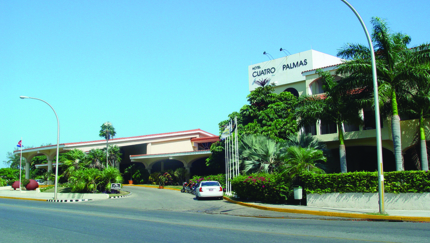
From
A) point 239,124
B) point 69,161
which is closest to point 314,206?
point 239,124

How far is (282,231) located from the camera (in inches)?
378

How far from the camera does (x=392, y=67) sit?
18078 mm

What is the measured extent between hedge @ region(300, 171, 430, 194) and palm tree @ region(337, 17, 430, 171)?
124 inches

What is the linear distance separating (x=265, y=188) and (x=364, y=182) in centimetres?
516

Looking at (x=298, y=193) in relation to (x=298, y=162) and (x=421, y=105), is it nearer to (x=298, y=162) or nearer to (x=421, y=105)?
(x=298, y=162)

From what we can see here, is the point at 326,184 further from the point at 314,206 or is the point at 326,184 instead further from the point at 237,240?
the point at 237,240

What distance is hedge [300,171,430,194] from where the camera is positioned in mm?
14125

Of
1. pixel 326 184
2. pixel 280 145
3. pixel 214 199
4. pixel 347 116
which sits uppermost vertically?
pixel 347 116

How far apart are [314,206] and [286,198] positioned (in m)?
1.68

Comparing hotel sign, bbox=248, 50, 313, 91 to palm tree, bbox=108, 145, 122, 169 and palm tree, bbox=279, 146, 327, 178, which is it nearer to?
palm tree, bbox=279, 146, 327, 178

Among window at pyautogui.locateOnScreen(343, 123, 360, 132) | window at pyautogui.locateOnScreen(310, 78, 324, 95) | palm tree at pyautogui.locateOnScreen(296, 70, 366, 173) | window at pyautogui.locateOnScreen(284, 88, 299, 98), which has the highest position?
window at pyautogui.locateOnScreen(284, 88, 299, 98)

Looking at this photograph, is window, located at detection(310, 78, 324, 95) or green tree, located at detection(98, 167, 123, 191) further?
window, located at detection(310, 78, 324, 95)

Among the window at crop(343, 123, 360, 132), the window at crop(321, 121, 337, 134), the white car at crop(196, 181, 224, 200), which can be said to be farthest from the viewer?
the window at crop(321, 121, 337, 134)

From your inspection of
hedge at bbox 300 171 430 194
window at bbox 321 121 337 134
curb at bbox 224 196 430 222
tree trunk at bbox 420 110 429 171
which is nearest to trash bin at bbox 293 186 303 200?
hedge at bbox 300 171 430 194
